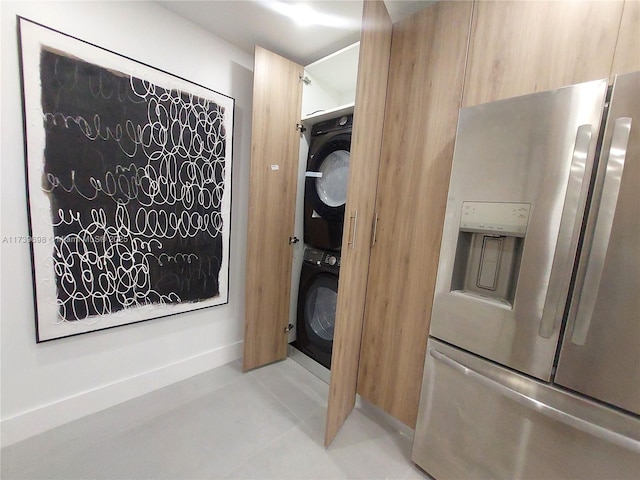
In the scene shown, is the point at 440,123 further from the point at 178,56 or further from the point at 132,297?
the point at 132,297

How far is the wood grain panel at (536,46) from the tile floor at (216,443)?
6.43 ft

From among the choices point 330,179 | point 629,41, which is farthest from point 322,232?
point 629,41

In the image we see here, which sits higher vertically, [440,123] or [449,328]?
[440,123]

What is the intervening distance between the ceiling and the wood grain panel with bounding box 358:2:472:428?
29 cm

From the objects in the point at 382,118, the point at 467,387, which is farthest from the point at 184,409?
the point at 382,118

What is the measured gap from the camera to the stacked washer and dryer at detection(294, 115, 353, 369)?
193 cm

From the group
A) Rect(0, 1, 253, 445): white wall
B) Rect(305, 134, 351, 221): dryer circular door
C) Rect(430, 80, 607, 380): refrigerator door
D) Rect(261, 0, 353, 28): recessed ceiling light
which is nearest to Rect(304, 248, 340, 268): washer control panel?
Rect(305, 134, 351, 221): dryer circular door

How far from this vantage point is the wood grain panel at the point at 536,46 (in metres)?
0.89

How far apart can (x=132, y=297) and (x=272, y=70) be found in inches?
73.9

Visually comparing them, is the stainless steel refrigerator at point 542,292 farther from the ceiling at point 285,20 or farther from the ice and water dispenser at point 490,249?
the ceiling at point 285,20

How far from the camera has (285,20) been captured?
1.58 meters

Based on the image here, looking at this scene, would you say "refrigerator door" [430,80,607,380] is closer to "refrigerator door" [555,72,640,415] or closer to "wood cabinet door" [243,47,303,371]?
"refrigerator door" [555,72,640,415]

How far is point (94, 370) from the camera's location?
1.55 m

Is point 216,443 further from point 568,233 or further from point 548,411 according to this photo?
point 568,233
